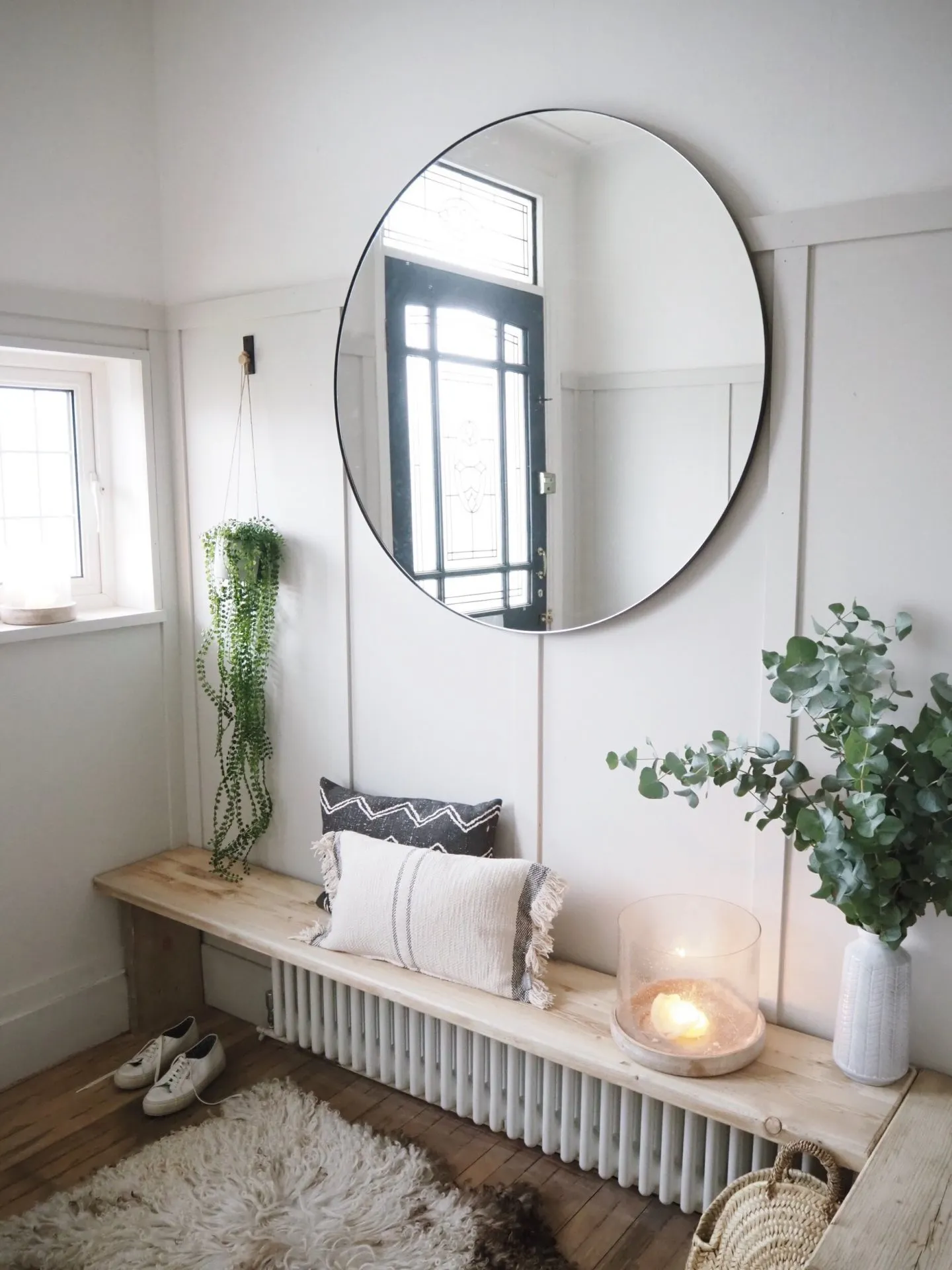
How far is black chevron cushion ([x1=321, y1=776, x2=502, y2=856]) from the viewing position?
2408 mm

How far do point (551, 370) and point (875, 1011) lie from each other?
1358 mm

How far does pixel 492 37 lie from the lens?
2.24 metres

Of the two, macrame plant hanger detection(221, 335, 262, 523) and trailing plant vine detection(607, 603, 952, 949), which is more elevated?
macrame plant hanger detection(221, 335, 262, 523)

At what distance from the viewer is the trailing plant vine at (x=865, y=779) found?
1.72 m

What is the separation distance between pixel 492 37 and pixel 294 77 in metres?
0.58

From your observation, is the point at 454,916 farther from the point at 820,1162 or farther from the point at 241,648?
the point at 241,648

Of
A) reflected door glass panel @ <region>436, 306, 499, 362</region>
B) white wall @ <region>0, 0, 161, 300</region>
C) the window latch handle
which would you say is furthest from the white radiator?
white wall @ <region>0, 0, 161, 300</region>

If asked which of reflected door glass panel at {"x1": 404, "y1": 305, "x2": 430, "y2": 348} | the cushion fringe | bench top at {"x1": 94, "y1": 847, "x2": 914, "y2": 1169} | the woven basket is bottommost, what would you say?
the woven basket

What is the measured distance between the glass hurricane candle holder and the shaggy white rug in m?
0.47

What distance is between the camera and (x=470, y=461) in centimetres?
235

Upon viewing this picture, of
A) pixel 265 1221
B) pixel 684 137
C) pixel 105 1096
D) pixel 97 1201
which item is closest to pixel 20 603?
pixel 105 1096

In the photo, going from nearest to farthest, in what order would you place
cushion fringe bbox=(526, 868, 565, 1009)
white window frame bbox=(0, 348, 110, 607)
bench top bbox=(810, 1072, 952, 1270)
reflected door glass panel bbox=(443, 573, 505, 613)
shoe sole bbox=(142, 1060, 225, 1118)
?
bench top bbox=(810, 1072, 952, 1270) < cushion fringe bbox=(526, 868, 565, 1009) < reflected door glass panel bbox=(443, 573, 505, 613) < shoe sole bbox=(142, 1060, 225, 1118) < white window frame bbox=(0, 348, 110, 607)

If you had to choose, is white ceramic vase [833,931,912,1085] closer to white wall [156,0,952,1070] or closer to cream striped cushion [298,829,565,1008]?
white wall [156,0,952,1070]

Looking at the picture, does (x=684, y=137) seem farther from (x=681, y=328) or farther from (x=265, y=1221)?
(x=265, y=1221)
